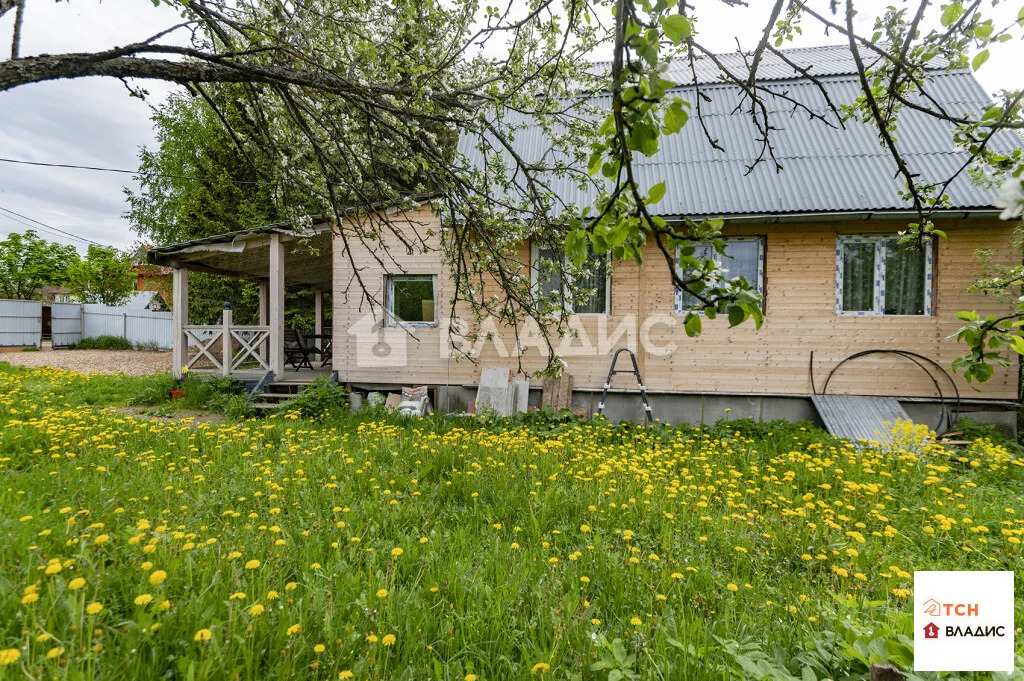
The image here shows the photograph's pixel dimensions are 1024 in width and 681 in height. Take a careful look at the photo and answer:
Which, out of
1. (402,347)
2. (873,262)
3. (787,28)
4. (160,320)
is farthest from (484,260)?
(160,320)

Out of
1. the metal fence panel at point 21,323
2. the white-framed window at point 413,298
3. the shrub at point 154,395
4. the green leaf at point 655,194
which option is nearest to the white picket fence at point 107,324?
the metal fence panel at point 21,323

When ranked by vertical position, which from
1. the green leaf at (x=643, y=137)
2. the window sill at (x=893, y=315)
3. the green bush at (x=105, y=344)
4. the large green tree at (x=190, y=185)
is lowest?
the green bush at (x=105, y=344)

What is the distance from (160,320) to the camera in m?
23.7

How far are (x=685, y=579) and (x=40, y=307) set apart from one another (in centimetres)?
3064

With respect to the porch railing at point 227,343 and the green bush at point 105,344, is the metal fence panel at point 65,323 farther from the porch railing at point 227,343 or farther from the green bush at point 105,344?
the porch railing at point 227,343

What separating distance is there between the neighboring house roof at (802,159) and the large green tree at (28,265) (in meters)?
33.5

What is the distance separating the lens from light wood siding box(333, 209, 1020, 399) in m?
7.59

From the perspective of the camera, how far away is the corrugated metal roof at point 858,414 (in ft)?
22.9

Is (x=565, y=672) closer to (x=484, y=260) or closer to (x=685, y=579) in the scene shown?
(x=685, y=579)

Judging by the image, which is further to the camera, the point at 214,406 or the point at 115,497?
the point at 214,406

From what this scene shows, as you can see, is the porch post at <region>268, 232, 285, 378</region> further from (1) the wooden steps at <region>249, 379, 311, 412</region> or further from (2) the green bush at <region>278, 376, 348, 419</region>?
(2) the green bush at <region>278, 376, 348, 419</region>

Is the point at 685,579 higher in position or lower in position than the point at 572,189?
lower

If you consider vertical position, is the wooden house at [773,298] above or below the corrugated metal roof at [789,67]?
below

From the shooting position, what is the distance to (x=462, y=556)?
9.36 feet
